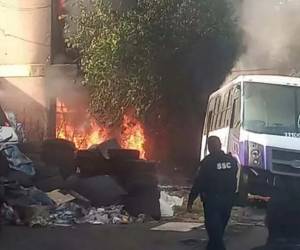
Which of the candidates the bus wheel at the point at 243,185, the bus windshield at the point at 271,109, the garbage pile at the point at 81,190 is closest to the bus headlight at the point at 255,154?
the bus wheel at the point at 243,185

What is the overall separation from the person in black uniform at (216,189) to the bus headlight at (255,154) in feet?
16.8

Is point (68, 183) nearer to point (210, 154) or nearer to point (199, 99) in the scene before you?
point (210, 154)

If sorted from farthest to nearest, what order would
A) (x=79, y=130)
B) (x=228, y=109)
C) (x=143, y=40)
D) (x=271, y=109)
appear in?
(x=79, y=130), (x=143, y=40), (x=228, y=109), (x=271, y=109)

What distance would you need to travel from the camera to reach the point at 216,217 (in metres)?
8.55

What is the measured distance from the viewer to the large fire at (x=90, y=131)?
978 inches

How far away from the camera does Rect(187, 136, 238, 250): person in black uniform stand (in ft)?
27.9

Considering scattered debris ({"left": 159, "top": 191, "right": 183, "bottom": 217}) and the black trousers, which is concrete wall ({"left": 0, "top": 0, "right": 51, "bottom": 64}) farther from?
the black trousers

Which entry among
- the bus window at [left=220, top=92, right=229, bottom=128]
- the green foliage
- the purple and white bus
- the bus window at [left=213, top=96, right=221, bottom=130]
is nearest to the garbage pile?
the purple and white bus

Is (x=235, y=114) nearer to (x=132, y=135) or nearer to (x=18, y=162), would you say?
(x=18, y=162)

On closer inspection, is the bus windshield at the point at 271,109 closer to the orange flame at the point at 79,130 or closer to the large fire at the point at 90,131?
the large fire at the point at 90,131

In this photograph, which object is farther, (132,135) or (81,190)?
(132,135)

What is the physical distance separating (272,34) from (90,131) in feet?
23.6

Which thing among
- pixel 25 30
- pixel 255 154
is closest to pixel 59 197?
pixel 255 154

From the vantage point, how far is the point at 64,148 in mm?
16734
